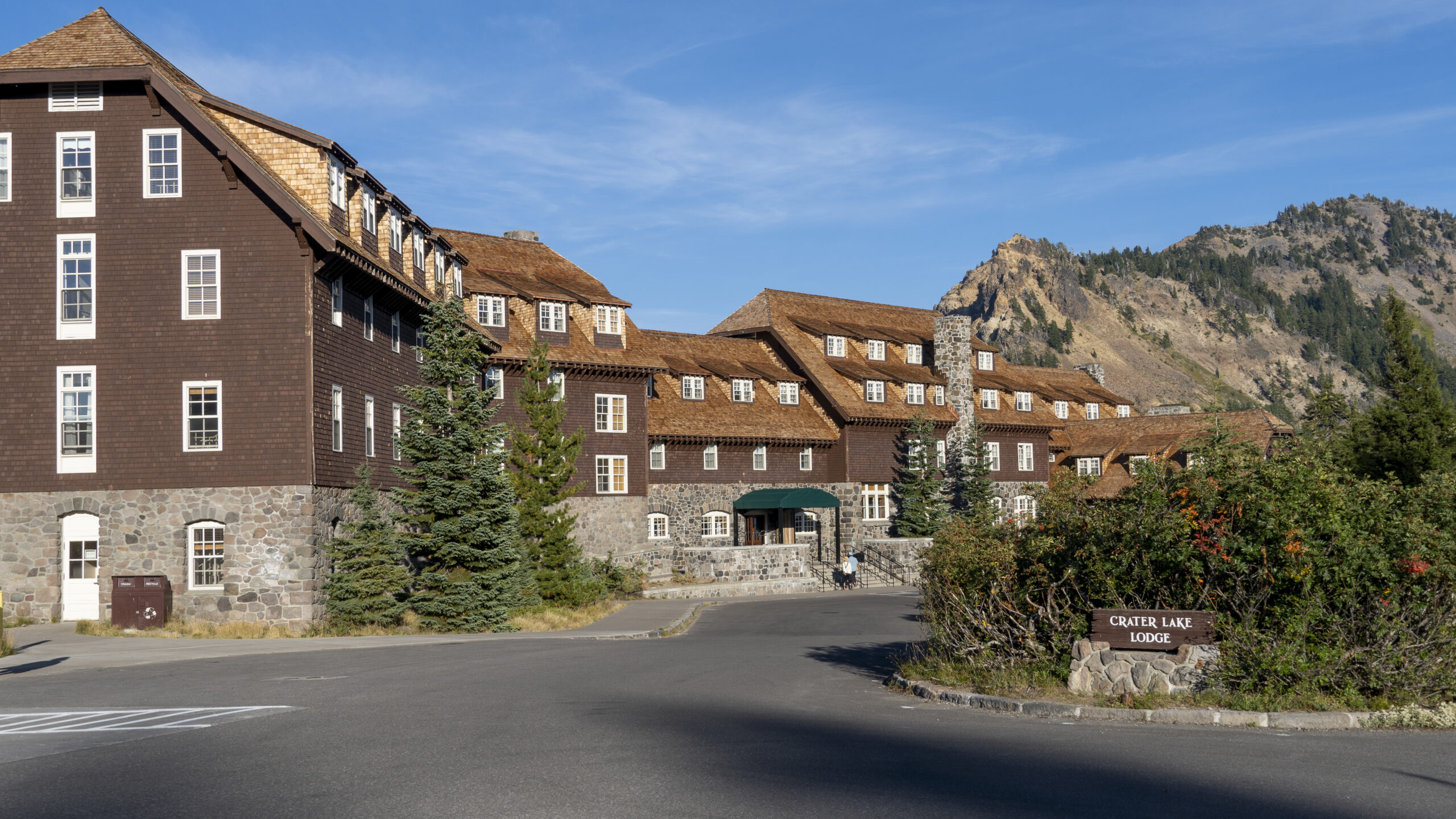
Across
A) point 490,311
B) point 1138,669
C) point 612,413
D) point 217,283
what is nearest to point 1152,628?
point 1138,669

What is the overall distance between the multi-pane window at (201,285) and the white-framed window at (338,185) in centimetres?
314

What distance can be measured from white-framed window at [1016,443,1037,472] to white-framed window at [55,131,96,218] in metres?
52.2

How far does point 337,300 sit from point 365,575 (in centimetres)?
711

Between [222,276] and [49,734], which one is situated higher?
[222,276]

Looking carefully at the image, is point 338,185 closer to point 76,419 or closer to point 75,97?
point 75,97

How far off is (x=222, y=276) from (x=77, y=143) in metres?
5.05

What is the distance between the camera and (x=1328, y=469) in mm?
14648

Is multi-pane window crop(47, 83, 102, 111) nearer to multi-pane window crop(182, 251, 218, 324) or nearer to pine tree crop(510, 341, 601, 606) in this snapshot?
multi-pane window crop(182, 251, 218, 324)

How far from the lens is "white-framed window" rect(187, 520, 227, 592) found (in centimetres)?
2702

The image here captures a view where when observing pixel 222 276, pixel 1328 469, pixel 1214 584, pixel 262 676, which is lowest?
pixel 262 676

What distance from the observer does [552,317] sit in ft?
155

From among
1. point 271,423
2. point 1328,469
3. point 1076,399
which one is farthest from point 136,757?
point 1076,399

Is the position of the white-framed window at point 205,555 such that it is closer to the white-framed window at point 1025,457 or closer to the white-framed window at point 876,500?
the white-framed window at point 876,500

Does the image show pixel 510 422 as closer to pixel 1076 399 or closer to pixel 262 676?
pixel 262 676
